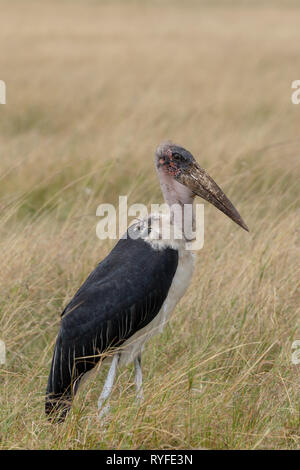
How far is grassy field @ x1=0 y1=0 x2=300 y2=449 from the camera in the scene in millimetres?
3986

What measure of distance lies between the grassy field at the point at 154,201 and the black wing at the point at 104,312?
7.4 inches

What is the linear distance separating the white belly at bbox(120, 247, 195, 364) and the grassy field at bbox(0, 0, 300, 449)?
0.21 meters

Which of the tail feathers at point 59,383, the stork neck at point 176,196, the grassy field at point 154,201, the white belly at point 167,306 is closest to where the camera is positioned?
the grassy field at point 154,201

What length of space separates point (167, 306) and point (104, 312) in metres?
0.45

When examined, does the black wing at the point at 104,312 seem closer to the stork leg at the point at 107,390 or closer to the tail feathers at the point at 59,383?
the tail feathers at the point at 59,383

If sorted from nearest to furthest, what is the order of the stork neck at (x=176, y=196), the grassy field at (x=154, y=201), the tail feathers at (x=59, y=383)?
the grassy field at (x=154, y=201) → the tail feathers at (x=59, y=383) → the stork neck at (x=176, y=196)

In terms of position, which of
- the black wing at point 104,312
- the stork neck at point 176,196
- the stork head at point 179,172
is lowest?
the black wing at point 104,312

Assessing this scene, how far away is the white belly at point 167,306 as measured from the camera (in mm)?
4516

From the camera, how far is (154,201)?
7.85m

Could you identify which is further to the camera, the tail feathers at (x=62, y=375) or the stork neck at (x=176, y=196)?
the stork neck at (x=176, y=196)

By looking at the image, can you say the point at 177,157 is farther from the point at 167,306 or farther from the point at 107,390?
the point at 107,390

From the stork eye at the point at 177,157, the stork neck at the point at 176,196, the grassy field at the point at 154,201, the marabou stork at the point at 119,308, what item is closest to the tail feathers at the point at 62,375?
the marabou stork at the point at 119,308

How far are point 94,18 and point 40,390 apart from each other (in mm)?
29522

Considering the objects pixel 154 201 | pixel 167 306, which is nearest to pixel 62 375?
pixel 167 306
